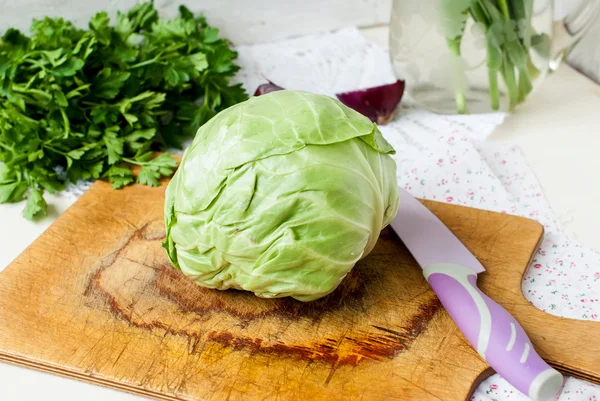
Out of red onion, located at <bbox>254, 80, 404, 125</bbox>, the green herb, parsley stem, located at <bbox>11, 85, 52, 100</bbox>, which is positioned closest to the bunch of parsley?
parsley stem, located at <bbox>11, 85, 52, 100</bbox>

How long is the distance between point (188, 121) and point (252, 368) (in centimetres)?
110

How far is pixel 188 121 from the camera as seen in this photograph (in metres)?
2.19

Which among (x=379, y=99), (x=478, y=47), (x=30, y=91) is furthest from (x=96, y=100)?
(x=478, y=47)

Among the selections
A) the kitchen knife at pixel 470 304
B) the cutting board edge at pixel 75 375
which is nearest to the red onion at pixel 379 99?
the kitchen knife at pixel 470 304

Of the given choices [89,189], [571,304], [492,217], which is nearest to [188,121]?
[89,189]

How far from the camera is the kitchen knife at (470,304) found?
1201 mm

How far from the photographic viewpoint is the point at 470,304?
4.44 feet

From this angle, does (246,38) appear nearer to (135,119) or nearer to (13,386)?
(135,119)

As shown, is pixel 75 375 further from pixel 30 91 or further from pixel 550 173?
pixel 550 173

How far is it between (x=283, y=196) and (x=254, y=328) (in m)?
0.34

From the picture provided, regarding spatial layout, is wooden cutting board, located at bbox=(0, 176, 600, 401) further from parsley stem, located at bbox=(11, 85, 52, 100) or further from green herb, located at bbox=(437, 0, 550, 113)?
green herb, located at bbox=(437, 0, 550, 113)

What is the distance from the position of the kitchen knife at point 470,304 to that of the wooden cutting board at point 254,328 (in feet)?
0.16

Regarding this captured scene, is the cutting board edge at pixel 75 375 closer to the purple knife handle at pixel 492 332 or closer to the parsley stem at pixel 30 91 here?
the purple knife handle at pixel 492 332

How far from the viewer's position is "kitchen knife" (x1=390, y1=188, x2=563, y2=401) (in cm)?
120
